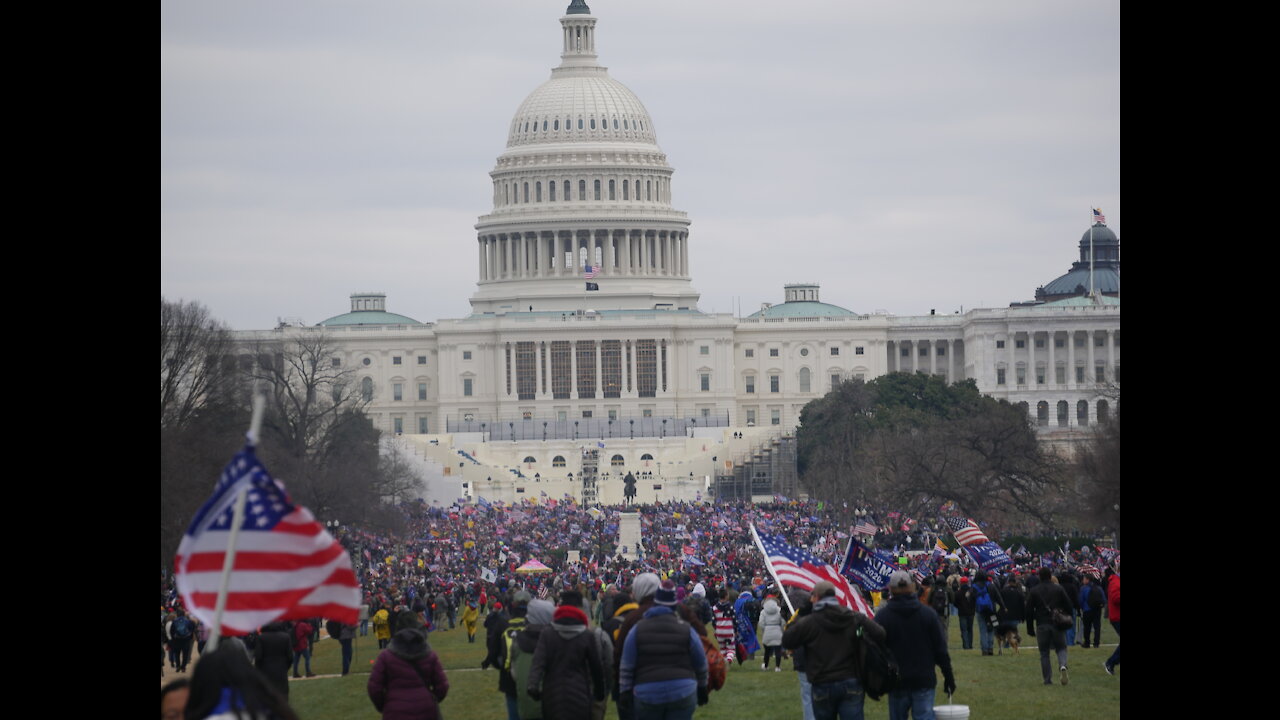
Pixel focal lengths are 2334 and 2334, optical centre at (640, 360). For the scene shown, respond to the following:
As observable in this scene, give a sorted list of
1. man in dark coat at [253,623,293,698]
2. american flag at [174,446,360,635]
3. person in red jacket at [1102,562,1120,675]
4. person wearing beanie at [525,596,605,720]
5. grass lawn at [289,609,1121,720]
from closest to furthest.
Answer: american flag at [174,446,360,635] → person wearing beanie at [525,596,605,720] → man in dark coat at [253,623,293,698] → grass lawn at [289,609,1121,720] → person in red jacket at [1102,562,1120,675]

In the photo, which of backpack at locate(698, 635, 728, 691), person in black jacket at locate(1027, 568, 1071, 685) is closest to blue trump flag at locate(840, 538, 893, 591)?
person in black jacket at locate(1027, 568, 1071, 685)

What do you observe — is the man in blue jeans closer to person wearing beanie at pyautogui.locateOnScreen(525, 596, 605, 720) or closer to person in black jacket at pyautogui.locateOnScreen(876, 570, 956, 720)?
person in black jacket at pyautogui.locateOnScreen(876, 570, 956, 720)

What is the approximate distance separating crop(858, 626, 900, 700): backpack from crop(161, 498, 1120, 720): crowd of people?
30 millimetres

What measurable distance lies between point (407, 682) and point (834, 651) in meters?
3.64

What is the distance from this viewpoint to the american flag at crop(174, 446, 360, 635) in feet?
40.1

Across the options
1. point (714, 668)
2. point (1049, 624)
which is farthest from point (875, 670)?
point (1049, 624)

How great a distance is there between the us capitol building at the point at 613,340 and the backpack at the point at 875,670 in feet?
371

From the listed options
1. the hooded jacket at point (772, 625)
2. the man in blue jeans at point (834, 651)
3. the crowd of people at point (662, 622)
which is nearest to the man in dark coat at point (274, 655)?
the crowd of people at point (662, 622)
